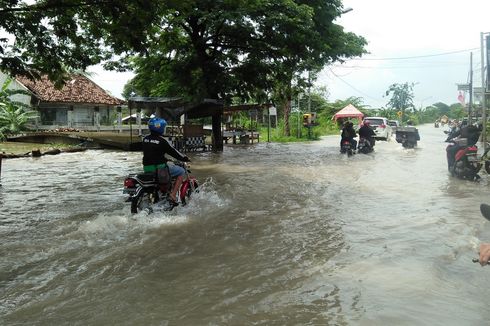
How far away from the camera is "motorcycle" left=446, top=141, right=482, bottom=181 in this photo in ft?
38.2

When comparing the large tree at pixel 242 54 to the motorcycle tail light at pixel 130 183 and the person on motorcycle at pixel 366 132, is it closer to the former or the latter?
the person on motorcycle at pixel 366 132

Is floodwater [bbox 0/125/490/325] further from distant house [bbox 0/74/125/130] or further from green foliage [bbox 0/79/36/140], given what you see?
distant house [bbox 0/74/125/130]

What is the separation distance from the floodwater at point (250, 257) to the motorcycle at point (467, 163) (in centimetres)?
66

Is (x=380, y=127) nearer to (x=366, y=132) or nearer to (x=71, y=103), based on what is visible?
(x=366, y=132)

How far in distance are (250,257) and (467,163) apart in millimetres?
8429

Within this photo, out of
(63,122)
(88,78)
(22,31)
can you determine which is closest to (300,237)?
(22,31)

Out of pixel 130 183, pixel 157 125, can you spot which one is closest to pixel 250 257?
pixel 130 183

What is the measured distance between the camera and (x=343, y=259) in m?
5.38

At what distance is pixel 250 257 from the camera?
5551 millimetres

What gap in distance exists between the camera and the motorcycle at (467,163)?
38.2 feet

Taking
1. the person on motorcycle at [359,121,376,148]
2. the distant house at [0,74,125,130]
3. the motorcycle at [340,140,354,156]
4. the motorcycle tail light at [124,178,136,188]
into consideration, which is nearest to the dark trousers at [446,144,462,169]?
the motorcycle at [340,140,354,156]

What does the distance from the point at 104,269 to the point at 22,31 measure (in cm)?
648

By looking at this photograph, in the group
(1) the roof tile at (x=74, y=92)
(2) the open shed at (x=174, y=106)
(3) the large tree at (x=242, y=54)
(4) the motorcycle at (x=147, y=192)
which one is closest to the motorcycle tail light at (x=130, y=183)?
(4) the motorcycle at (x=147, y=192)

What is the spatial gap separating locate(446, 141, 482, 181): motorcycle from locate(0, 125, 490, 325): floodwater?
0.66 m
